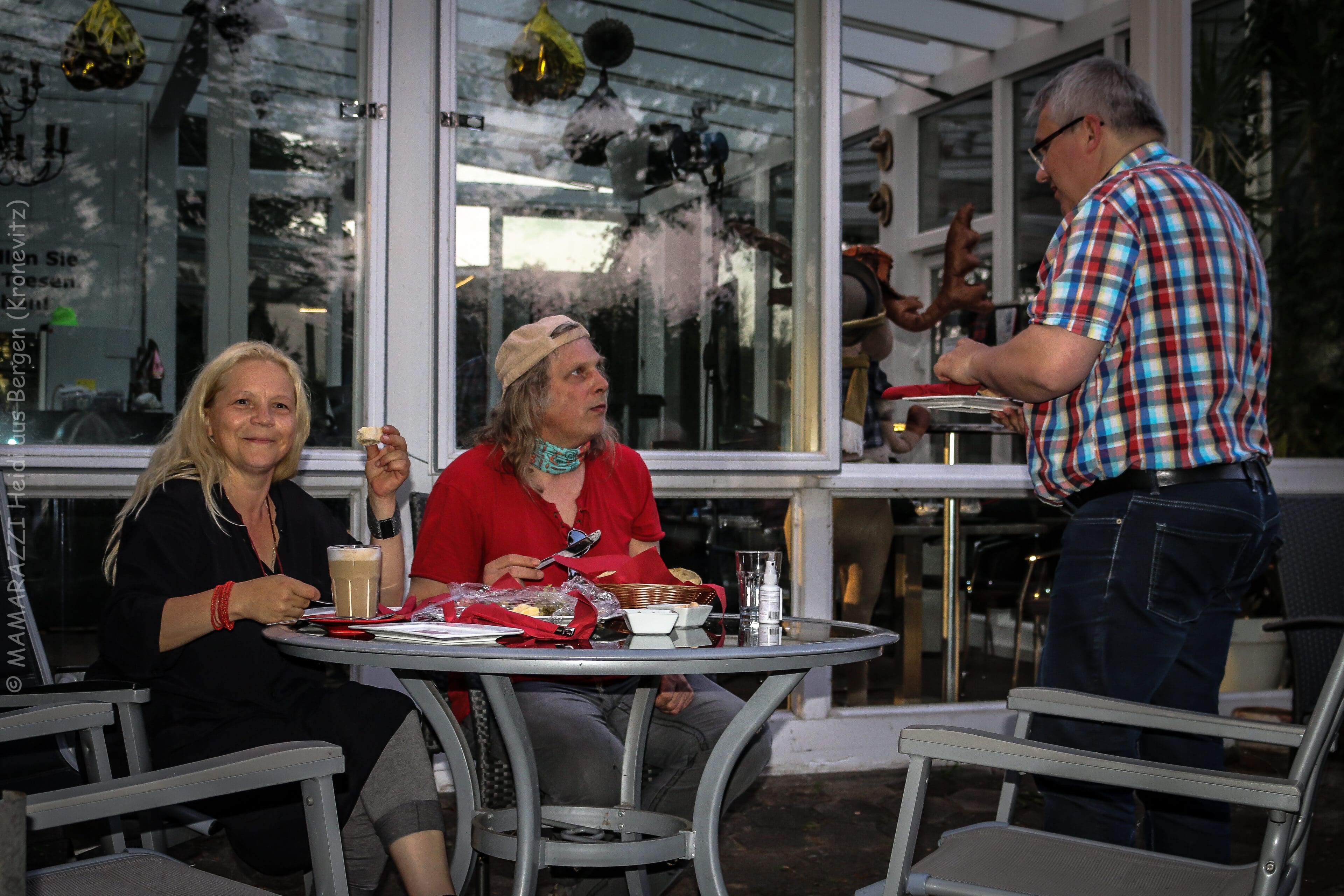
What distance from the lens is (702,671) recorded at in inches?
61.6

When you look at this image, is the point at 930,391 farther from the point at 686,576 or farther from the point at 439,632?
the point at 439,632

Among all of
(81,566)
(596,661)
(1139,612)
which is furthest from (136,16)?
(1139,612)

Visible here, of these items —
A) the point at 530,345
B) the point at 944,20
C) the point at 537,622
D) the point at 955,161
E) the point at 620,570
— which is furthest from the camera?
the point at 955,161

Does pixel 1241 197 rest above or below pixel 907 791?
above

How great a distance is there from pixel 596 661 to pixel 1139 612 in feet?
3.21

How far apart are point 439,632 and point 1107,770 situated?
92cm

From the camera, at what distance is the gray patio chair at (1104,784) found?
53.1 inches

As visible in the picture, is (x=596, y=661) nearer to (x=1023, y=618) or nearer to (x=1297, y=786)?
(x=1297, y=786)

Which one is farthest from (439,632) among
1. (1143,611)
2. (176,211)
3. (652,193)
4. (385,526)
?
(652,193)

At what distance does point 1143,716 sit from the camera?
5.57 ft

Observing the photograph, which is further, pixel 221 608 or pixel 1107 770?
pixel 221 608

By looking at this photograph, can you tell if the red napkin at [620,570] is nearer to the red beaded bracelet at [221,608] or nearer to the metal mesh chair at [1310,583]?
the red beaded bracelet at [221,608]

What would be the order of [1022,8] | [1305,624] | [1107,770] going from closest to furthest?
[1107,770], [1305,624], [1022,8]

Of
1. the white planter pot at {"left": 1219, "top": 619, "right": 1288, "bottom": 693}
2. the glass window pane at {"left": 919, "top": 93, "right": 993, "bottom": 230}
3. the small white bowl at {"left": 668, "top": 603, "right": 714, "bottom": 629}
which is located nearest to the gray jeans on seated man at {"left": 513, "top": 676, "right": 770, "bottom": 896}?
the small white bowl at {"left": 668, "top": 603, "right": 714, "bottom": 629}
